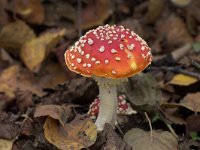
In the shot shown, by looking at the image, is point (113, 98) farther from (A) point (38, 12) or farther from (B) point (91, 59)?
(A) point (38, 12)

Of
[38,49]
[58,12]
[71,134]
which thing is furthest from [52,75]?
[71,134]

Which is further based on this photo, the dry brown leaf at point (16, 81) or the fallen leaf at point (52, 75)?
the fallen leaf at point (52, 75)

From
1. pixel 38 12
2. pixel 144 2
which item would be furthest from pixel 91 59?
pixel 144 2

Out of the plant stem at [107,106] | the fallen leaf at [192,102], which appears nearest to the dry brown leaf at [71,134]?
the plant stem at [107,106]

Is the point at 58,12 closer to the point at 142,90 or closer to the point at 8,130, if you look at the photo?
the point at 142,90

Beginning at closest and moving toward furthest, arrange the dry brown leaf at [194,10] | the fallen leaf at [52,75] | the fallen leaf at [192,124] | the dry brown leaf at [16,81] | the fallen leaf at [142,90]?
1. the fallen leaf at [192,124]
2. the fallen leaf at [142,90]
3. the dry brown leaf at [16,81]
4. the fallen leaf at [52,75]
5. the dry brown leaf at [194,10]

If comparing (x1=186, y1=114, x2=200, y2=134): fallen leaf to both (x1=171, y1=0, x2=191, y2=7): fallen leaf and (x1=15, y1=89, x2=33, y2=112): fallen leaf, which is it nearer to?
(x1=15, y1=89, x2=33, y2=112): fallen leaf

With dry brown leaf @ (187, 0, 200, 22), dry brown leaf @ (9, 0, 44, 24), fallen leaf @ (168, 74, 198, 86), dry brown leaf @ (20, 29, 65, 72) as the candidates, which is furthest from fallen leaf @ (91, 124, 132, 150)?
dry brown leaf @ (187, 0, 200, 22)

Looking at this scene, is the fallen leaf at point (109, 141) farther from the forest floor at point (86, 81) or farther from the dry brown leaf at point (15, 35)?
the dry brown leaf at point (15, 35)
